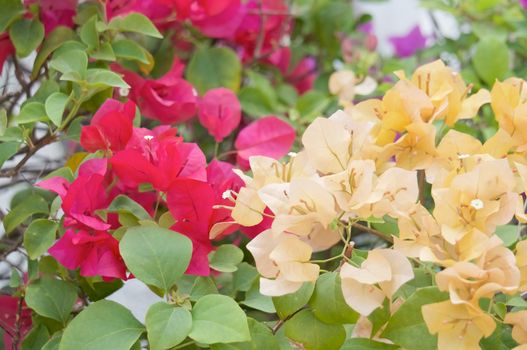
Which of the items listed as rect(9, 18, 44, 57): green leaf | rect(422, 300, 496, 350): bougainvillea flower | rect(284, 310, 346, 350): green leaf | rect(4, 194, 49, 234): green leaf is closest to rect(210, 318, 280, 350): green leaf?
rect(284, 310, 346, 350): green leaf

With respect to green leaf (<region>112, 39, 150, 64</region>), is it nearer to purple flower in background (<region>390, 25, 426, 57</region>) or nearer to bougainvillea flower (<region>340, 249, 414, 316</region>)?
→ bougainvillea flower (<region>340, 249, 414, 316</region>)

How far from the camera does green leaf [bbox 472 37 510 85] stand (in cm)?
95

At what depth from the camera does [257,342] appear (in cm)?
57

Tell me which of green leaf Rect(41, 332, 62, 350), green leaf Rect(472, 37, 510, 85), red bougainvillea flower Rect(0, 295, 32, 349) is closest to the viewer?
green leaf Rect(41, 332, 62, 350)

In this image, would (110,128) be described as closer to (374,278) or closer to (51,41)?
(51,41)

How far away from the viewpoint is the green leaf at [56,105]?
653 mm

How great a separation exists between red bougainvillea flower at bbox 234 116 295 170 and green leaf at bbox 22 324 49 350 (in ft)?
0.85

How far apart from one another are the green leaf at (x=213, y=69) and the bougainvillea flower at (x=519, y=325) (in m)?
0.53

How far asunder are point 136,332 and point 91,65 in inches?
12.6

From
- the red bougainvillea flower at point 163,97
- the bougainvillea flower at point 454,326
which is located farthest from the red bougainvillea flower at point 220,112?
the bougainvillea flower at point 454,326

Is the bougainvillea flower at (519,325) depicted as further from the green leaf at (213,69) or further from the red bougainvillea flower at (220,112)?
the green leaf at (213,69)

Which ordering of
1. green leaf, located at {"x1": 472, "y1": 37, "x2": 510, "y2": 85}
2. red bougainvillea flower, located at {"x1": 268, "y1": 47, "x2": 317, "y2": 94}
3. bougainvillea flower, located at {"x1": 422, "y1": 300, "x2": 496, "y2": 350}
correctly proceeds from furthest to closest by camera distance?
red bougainvillea flower, located at {"x1": 268, "y1": 47, "x2": 317, "y2": 94}, green leaf, located at {"x1": 472, "y1": 37, "x2": 510, "y2": 85}, bougainvillea flower, located at {"x1": 422, "y1": 300, "x2": 496, "y2": 350}

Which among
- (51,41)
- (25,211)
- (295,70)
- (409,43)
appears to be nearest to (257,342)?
(25,211)

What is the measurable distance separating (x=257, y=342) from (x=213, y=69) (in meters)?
0.49
